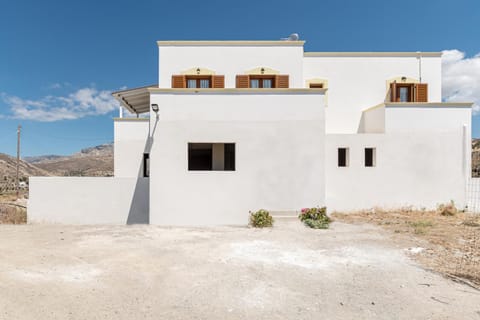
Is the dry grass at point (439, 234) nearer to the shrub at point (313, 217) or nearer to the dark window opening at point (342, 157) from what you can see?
the shrub at point (313, 217)

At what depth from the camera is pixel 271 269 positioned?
15.6ft

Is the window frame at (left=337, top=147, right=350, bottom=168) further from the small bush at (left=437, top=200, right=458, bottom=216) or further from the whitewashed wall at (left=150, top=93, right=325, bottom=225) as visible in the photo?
the small bush at (left=437, top=200, right=458, bottom=216)

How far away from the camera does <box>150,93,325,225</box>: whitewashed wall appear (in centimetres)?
882

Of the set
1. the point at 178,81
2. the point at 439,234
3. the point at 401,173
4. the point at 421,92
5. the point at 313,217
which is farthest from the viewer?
the point at 421,92

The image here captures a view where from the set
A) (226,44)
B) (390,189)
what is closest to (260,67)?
(226,44)

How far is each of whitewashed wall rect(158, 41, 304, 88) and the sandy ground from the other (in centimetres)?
869

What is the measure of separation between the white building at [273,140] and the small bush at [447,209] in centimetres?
31

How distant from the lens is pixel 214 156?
12.3 m

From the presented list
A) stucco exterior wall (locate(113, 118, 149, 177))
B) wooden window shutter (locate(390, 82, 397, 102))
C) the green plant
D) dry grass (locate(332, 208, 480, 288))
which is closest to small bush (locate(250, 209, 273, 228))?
dry grass (locate(332, 208, 480, 288))

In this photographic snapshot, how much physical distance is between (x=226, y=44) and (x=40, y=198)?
1106cm

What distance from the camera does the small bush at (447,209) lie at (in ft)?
33.3

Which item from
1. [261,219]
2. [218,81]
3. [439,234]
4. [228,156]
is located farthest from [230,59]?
[439,234]

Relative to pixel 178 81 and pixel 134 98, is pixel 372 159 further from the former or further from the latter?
pixel 134 98

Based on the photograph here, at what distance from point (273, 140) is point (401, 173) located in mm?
6380
